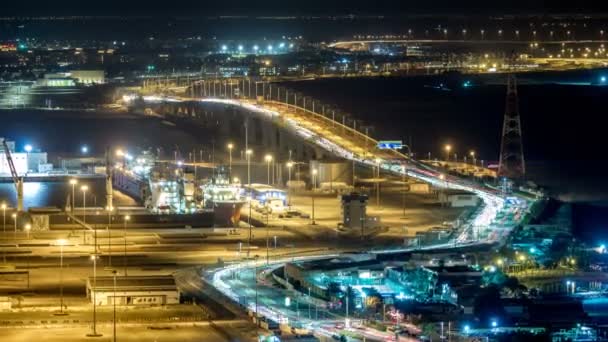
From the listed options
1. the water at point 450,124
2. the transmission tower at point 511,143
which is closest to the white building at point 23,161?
the water at point 450,124

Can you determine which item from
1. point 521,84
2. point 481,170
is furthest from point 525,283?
point 521,84

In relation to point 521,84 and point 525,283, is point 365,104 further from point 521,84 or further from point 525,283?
point 525,283

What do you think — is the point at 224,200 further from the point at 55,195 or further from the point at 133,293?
the point at 133,293

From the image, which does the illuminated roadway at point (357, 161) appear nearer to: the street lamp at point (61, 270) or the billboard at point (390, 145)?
the billboard at point (390, 145)

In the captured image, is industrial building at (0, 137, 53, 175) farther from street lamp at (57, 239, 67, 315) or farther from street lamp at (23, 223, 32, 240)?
street lamp at (57, 239, 67, 315)

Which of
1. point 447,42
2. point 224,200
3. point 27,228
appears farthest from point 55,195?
point 447,42

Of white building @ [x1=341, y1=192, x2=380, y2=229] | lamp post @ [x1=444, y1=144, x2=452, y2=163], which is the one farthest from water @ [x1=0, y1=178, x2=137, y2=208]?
lamp post @ [x1=444, y1=144, x2=452, y2=163]
